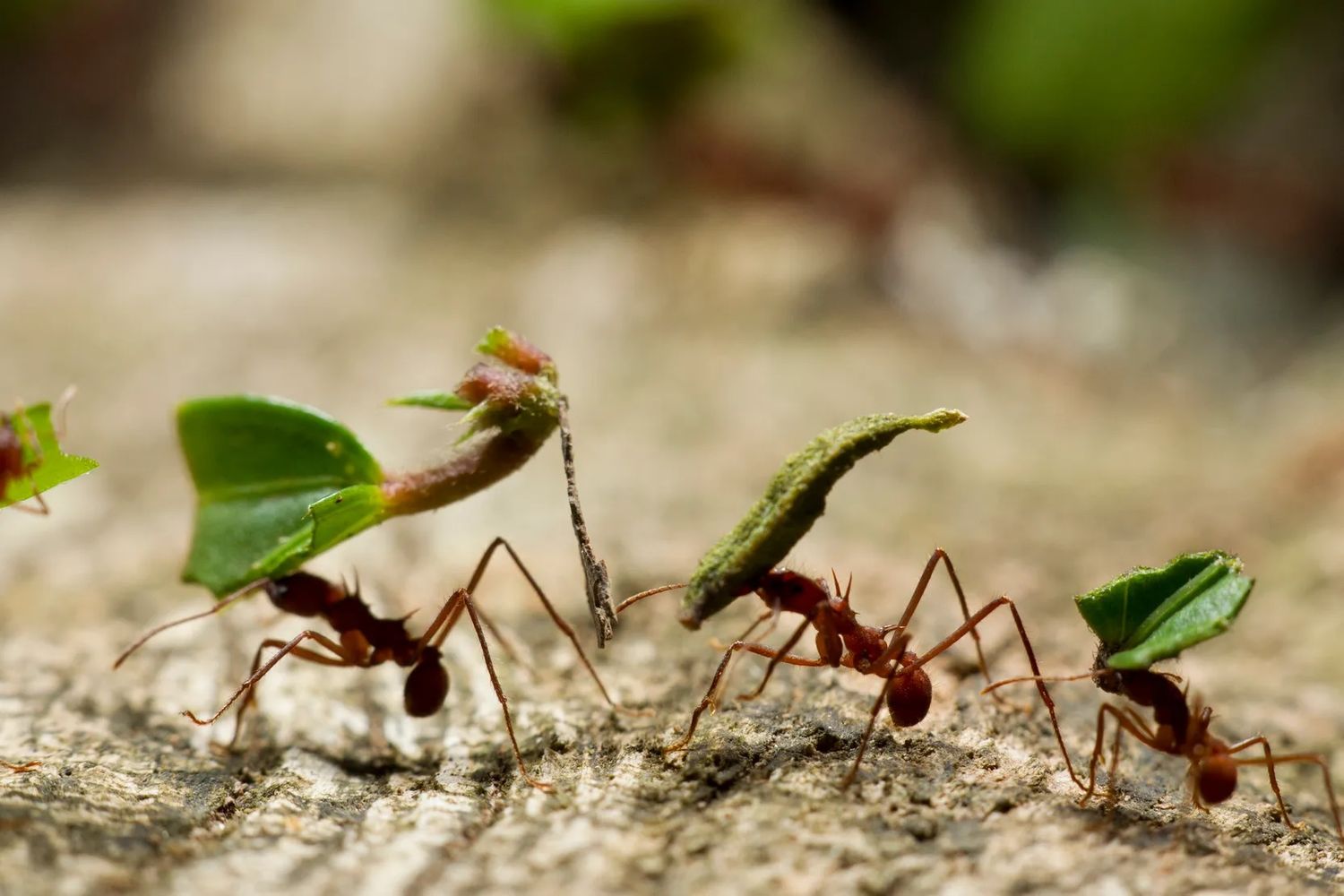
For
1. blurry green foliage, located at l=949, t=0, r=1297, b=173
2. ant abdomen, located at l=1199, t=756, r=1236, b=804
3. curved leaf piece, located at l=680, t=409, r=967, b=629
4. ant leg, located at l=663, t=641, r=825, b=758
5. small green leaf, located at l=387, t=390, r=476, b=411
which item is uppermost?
blurry green foliage, located at l=949, t=0, r=1297, b=173

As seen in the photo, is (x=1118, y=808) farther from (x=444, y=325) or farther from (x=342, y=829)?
(x=444, y=325)

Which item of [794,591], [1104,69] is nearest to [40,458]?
[794,591]

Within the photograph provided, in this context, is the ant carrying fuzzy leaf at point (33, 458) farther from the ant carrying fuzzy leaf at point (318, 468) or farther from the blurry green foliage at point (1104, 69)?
the blurry green foliage at point (1104, 69)

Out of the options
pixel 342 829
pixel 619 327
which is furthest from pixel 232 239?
pixel 342 829

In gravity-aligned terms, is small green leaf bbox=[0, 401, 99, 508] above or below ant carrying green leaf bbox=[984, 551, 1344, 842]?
above

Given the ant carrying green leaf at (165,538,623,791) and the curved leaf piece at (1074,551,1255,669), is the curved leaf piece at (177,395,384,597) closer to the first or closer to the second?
the ant carrying green leaf at (165,538,623,791)

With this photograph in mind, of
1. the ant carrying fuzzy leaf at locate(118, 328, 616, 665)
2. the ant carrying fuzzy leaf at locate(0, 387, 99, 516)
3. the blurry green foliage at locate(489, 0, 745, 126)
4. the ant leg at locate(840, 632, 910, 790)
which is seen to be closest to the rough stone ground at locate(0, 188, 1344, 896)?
the ant leg at locate(840, 632, 910, 790)

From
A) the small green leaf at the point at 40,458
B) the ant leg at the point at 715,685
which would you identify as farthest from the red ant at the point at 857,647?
the small green leaf at the point at 40,458
